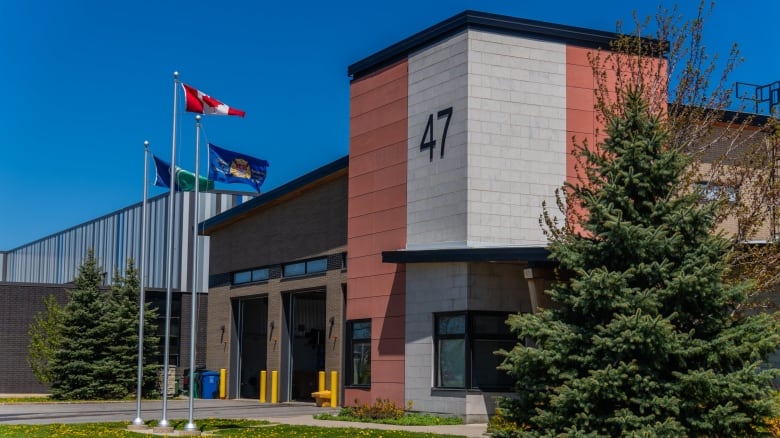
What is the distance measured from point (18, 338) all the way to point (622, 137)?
39.2m

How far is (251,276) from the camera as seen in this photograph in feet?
134

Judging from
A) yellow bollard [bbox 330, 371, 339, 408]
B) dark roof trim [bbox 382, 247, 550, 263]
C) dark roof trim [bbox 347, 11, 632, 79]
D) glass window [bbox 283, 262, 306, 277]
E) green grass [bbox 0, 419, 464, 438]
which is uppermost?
dark roof trim [bbox 347, 11, 632, 79]

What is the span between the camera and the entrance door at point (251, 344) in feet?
138

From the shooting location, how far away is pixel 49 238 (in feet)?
295

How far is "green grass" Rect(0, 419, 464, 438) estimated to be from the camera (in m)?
22.0

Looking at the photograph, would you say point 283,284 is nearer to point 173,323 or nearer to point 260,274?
point 260,274

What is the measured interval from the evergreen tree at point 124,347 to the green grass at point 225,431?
1605 centimetres

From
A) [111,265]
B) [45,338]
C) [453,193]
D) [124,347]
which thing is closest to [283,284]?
[124,347]

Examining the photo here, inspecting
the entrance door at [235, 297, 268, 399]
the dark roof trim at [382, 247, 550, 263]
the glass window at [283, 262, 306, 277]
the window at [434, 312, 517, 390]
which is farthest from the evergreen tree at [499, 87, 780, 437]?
the entrance door at [235, 297, 268, 399]

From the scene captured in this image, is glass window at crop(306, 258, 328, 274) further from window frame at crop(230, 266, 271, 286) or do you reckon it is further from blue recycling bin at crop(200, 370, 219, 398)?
blue recycling bin at crop(200, 370, 219, 398)

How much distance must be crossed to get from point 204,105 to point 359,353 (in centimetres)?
965

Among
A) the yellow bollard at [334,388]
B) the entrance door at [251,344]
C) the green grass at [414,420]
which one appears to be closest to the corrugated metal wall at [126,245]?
the entrance door at [251,344]

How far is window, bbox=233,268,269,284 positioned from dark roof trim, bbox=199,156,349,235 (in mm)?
2253

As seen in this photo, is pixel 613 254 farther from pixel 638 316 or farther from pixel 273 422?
pixel 273 422
